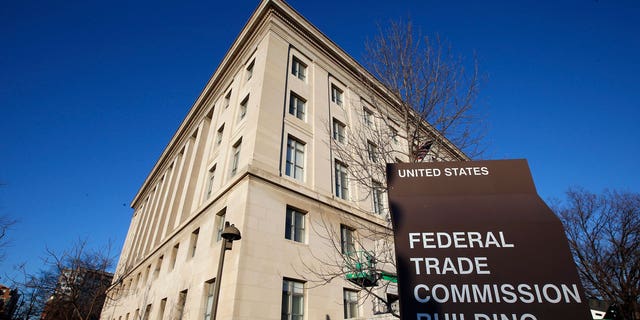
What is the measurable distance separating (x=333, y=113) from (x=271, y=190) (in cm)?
849

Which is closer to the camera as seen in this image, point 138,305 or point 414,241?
point 414,241

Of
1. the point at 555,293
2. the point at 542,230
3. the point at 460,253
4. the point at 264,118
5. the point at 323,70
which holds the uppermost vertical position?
the point at 323,70

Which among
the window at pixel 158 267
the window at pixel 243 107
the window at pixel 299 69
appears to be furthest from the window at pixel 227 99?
the window at pixel 158 267

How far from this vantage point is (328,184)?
54.8ft

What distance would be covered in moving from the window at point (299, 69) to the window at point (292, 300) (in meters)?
12.7

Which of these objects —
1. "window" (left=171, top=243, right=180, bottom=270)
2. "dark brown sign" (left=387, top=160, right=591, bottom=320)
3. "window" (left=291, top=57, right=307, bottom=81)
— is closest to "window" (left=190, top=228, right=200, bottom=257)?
"window" (left=171, top=243, right=180, bottom=270)

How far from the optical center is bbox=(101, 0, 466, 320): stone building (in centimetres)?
1219

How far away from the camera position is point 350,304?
14156mm

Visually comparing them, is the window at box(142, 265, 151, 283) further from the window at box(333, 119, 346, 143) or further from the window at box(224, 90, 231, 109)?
the window at box(333, 119, 346, 143)

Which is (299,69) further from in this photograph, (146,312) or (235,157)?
(146,312)

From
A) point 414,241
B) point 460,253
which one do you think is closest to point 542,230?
point 460,253

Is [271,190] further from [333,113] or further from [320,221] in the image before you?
[333,113]

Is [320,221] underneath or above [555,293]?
above

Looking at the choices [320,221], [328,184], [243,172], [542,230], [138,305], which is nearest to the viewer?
[542,230]
